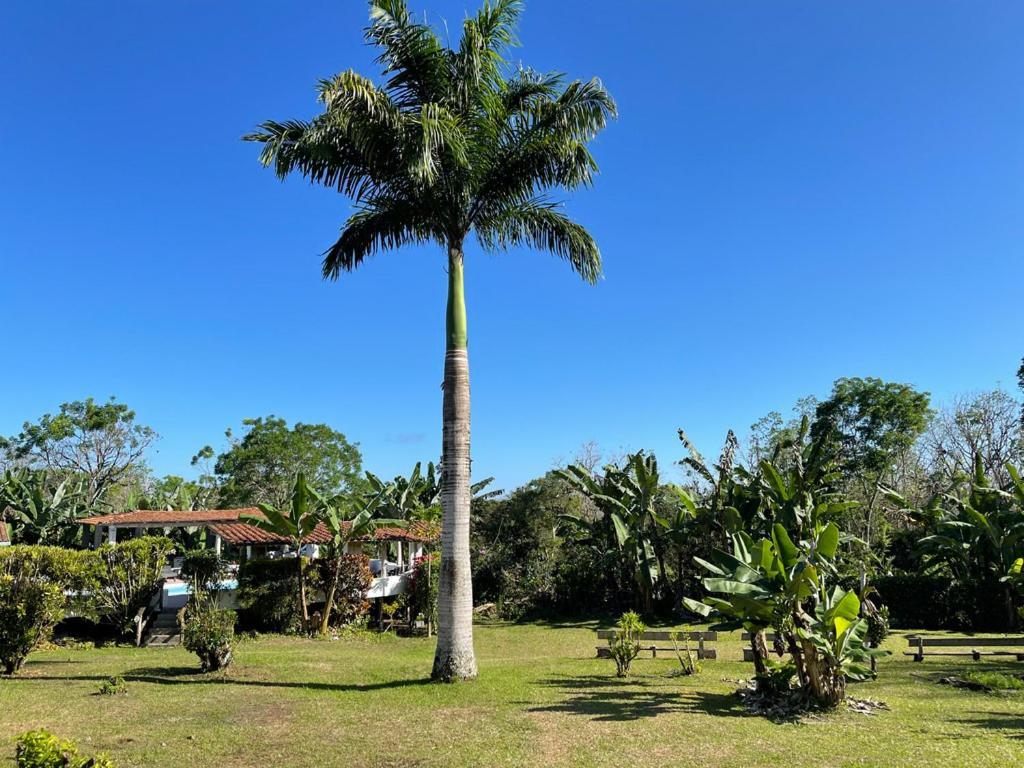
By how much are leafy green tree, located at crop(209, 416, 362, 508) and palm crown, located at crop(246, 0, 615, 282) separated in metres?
32.5

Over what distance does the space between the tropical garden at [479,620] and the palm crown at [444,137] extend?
44 mm

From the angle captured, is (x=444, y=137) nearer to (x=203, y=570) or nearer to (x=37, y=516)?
(x=203, y=570)

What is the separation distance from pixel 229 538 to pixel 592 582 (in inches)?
520

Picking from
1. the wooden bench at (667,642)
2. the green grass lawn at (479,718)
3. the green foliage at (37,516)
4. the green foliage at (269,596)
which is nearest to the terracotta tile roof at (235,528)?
the green foliage at (269,596)

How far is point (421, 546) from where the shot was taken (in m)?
28.2

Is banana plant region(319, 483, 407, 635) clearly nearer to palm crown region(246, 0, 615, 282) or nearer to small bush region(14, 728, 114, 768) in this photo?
palm crown region(246, 0, 615, 282)

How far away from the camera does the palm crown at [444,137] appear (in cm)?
1137

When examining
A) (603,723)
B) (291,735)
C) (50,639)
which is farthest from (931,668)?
(50,639)

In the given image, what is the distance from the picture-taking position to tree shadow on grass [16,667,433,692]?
1156cm

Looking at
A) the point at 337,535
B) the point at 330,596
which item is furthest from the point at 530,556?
the point at 337,535

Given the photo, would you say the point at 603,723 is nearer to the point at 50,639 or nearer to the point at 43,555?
the point at 43,555

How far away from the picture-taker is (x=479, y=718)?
30.2 ft

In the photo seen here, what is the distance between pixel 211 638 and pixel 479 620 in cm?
1437

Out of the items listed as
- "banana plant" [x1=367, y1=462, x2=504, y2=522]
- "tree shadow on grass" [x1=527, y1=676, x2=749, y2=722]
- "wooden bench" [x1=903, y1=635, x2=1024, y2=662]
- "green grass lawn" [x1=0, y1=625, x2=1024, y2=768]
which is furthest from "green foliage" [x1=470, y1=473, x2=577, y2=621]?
"tree shadow on grass" [x1=527, y1=676, x2=749, y2=722]
